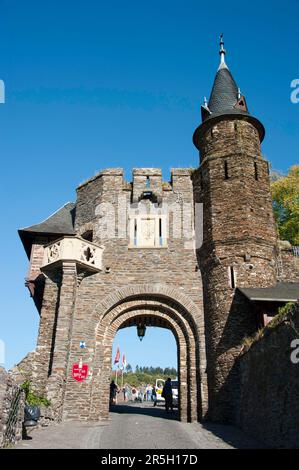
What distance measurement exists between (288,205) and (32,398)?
19891 millimetres

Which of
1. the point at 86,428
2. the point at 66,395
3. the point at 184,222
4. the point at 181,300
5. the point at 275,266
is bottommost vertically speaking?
the point at 86,428

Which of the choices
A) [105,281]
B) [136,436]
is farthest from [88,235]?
[136,436]

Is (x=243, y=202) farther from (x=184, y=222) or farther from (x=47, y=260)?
(x=47, y=260)

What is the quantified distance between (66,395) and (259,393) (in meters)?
6.63

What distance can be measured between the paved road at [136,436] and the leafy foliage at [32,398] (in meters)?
0.73

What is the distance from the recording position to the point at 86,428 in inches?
457

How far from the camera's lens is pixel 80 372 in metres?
14.1

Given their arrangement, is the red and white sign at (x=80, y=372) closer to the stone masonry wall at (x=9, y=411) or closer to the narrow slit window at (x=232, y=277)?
the stone masonry wall at (x=9, y=411)

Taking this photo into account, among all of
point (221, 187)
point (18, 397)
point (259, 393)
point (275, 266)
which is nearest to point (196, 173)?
point (221, 187)

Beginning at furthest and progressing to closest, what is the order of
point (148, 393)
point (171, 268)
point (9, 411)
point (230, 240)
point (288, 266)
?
1. point (148, 393)
2. point (288, 266)
3. point (171, 268)
4. point (230, 240)
5. point (9, 411)

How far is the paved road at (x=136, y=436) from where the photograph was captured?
8.62 meters

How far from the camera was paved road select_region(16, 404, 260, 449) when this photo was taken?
862 centimetres

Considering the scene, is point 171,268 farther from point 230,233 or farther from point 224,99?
point 224,99

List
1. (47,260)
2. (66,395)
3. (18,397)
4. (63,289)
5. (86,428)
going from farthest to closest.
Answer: (47,260) < (63,289) < (66,395) < (86,428) < (18,397)
